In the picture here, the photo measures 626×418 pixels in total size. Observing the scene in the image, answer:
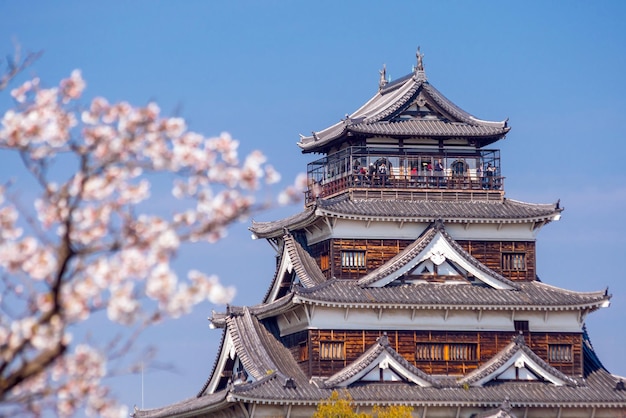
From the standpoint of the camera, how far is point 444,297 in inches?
1777

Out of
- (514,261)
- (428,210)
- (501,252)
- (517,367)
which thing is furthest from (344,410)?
(514,261)

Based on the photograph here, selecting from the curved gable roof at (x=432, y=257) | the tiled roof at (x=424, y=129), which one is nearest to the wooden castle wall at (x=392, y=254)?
the curved gable roof at (x=432, y=257)

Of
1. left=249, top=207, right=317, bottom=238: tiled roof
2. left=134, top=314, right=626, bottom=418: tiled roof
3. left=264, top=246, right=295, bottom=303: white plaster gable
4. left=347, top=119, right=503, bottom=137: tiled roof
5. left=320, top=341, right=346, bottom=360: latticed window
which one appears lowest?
left=134, top=314, right=626, bottom=418: tiled roof

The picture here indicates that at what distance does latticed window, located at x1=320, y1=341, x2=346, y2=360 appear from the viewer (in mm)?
44906

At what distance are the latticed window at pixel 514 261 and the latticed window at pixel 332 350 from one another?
7074 mm

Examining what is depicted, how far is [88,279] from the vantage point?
13516mm

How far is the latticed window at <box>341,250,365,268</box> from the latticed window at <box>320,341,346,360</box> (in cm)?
303

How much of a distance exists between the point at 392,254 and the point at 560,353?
6754 millimetres

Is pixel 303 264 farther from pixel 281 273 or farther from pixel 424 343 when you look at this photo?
pixel 424 343

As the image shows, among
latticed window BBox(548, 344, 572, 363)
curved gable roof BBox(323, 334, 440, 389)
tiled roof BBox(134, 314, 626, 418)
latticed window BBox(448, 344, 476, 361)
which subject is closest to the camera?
tiled roof BBox(134, 314, 626, 418)

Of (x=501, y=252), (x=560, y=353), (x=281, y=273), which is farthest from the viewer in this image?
→ (x=281, y=273)

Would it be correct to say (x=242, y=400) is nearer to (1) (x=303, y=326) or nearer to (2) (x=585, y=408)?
(1) (x=303, y=326)

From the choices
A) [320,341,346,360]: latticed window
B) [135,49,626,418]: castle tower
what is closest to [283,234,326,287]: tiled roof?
[135,49,626,418]: castle tower

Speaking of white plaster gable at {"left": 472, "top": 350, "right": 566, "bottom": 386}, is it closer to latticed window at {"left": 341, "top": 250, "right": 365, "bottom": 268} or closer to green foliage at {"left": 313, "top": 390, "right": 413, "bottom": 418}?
green foliage at {"left": 313, "top": 390, "right": 413, "bottom": 418}
